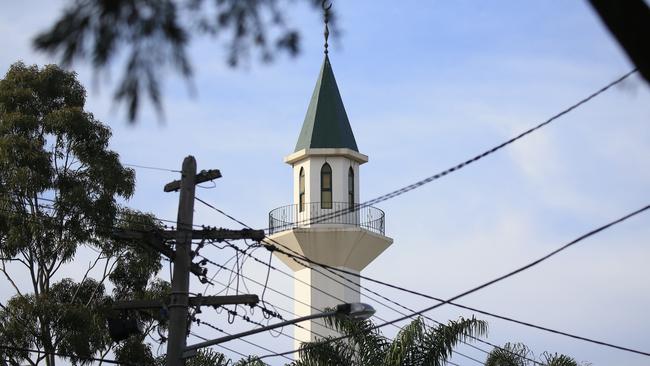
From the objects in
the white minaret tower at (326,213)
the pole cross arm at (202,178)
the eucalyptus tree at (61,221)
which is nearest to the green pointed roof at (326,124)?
the white minaret tower at (326,213)

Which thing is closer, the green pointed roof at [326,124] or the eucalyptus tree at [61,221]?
the eucalyptus tree at [61,221]

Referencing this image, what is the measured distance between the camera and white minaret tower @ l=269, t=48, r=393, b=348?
43.7 m

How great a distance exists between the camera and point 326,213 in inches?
1719

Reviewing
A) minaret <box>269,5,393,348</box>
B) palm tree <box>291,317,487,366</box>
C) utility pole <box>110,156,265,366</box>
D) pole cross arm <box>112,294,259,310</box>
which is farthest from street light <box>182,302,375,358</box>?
minaret <box>269,5,393,348</box>

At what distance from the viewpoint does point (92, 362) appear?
30.6 meters

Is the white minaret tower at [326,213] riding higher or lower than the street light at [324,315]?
higher

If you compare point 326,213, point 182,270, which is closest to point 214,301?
point 182,270

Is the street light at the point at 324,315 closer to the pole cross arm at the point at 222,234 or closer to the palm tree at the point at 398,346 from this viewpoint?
the pole cross arm at the point at 222,234

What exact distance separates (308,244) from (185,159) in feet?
77.7

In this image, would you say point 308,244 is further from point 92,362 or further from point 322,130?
point 92,362

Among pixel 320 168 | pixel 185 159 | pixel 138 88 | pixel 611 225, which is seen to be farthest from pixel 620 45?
pixel 320 168

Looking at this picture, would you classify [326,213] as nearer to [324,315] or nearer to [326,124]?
[326,124]

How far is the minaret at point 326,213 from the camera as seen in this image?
4375cm

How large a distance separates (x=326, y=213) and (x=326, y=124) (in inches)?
112
